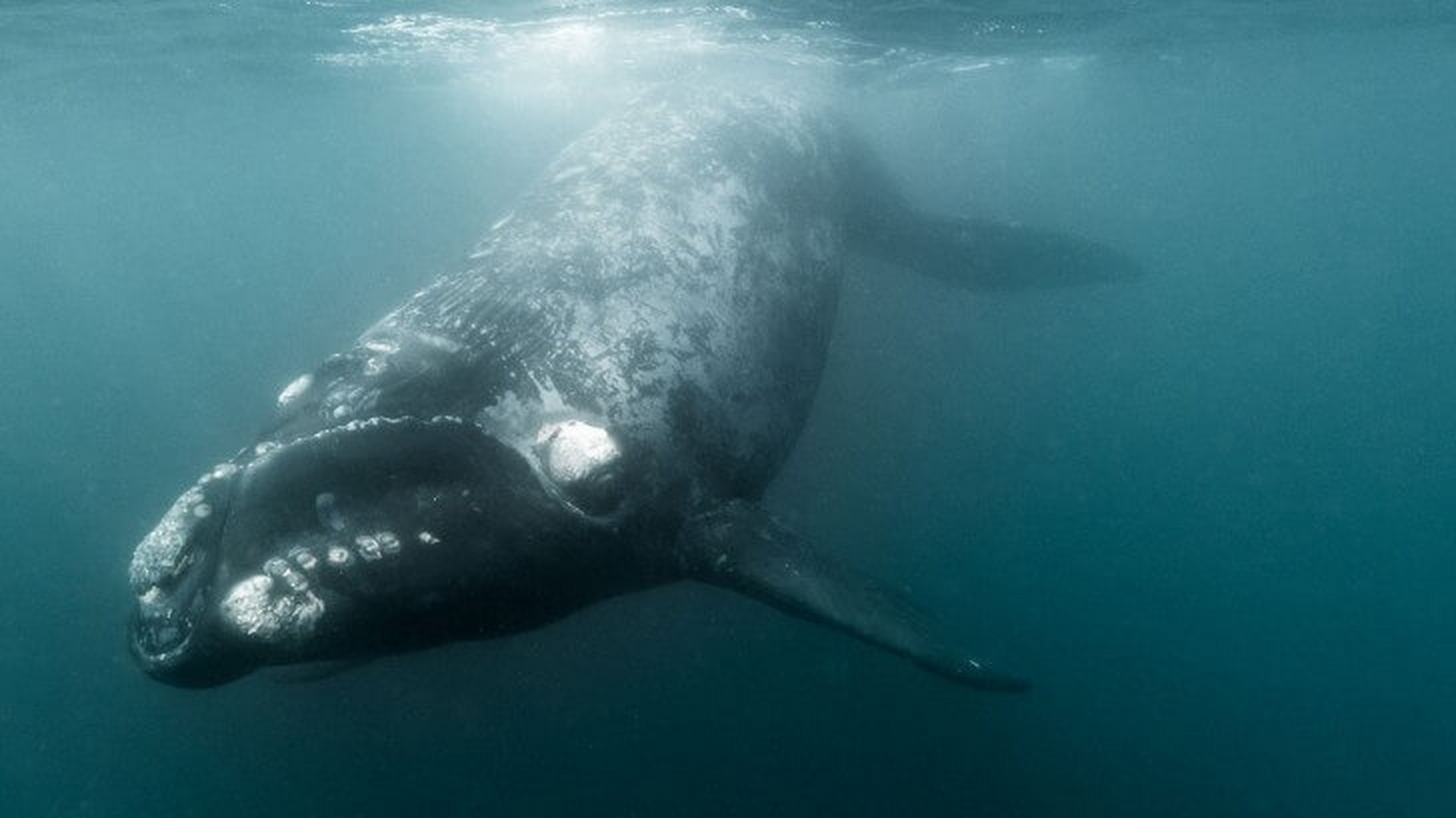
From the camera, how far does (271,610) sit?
4777 millimetres

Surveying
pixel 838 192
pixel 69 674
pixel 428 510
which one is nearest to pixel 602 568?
pixel 428 510

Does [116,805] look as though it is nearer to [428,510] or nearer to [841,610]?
[428,510]

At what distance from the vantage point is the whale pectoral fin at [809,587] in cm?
602

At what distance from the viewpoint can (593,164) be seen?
9492 millimetres

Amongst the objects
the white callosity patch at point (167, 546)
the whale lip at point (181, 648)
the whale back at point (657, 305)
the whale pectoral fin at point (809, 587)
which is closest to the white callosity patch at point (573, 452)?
the whale back at point (657, 305)

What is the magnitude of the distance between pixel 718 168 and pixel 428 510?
5652 mm

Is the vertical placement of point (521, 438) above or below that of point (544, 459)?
above

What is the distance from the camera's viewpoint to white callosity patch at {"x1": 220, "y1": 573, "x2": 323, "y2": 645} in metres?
4.70

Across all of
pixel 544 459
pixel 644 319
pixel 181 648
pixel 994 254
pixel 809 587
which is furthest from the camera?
pixel 994 254

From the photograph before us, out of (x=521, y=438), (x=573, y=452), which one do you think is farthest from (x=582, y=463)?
(x=521, y=438)

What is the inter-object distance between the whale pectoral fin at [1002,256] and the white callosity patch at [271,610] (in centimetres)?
1180

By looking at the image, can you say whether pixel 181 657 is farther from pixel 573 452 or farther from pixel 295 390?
pixel 573 452

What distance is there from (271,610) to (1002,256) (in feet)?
43.9

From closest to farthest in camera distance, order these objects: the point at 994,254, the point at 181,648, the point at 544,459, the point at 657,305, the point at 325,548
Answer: the point at 181,648
the point at 325,548
the point at 544,459
the point at 657,305
the point at 994,254
